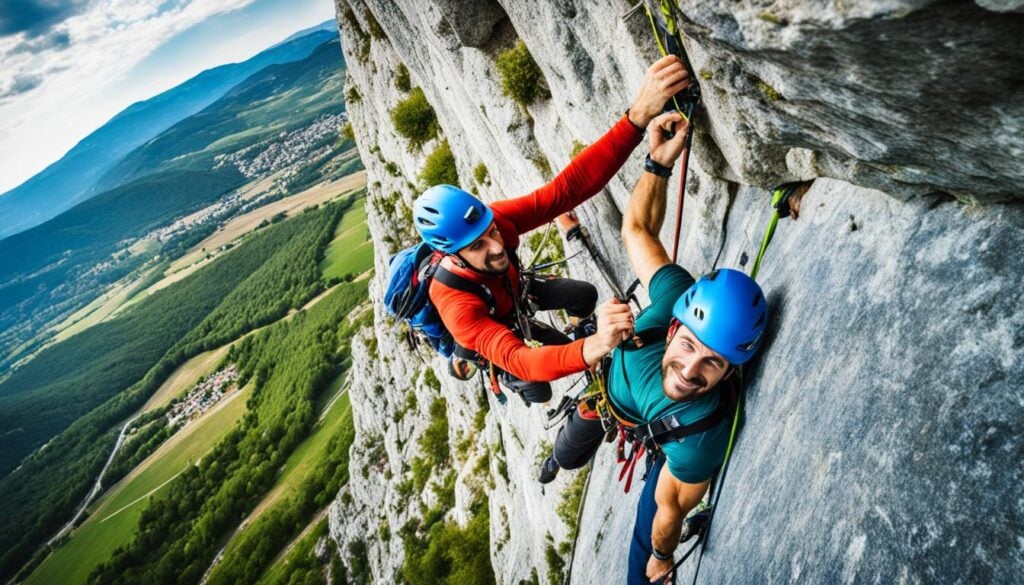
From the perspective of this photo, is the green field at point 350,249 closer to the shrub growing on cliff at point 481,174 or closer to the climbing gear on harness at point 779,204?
the shrub growing on cliff at point 481,174

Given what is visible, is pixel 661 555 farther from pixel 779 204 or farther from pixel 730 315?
pixel 779 204

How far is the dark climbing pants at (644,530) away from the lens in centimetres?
511

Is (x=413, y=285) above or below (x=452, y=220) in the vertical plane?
below

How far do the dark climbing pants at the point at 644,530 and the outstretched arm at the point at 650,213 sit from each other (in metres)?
1.90

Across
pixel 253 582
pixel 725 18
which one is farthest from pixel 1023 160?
pixel 253 582

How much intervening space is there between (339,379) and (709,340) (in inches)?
4388

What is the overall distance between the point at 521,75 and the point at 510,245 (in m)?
3.62

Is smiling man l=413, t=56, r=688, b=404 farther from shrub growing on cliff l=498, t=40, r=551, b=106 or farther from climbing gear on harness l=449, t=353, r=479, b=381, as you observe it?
shrub growing on cliff l=498, t=40, r=551, b=106

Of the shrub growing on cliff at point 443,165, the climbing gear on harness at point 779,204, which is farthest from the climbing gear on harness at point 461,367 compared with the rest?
the shrub growing on cliff at point 443,165

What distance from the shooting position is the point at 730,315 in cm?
376

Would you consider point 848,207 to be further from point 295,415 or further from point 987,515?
point 295,415

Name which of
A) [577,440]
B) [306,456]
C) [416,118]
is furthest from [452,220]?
[306,456]

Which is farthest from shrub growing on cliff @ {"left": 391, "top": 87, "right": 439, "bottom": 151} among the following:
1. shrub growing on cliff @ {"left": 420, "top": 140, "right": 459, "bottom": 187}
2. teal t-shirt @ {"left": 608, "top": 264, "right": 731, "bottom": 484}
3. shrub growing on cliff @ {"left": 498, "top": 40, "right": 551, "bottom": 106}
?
teal t-shirt @ {"left": 608, "top": 264, "right": 731, "bottom": 484}

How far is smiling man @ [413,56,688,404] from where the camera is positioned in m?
4.42
